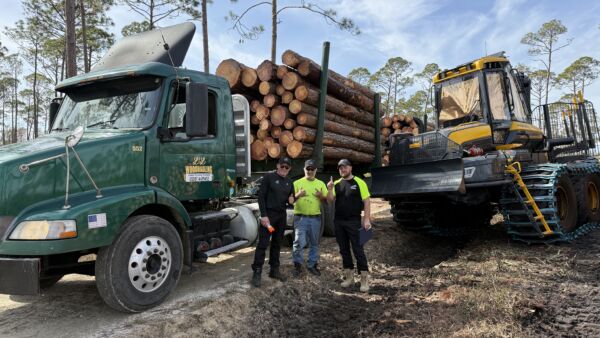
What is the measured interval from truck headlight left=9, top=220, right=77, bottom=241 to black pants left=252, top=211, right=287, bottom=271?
7.47ft

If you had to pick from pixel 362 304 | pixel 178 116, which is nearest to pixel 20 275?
pixel 178 116

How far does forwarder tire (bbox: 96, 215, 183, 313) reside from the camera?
12.8 feet

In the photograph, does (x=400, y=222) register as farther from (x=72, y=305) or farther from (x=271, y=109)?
(x=72, y=305)

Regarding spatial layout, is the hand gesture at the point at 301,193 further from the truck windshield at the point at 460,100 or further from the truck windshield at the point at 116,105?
the truck windshield at the point at 460,100

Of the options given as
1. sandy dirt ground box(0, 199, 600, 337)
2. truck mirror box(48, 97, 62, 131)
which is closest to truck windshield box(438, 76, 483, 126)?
sandy dirt ground box(0, 199, 600, 337)

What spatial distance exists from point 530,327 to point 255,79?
5.33 metres

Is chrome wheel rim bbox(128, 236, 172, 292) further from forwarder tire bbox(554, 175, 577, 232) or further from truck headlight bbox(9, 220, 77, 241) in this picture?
forwarder tire bbox(554, 175, 577, 232)

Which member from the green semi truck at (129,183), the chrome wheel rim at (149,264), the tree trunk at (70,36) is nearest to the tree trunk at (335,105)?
the green semi truck at (129,183)

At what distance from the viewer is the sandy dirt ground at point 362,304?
3902 mm

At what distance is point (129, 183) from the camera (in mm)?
4445

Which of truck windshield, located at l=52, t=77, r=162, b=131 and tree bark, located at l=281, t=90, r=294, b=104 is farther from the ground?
tree bark, located at l=281, t=90, r=294, b=104

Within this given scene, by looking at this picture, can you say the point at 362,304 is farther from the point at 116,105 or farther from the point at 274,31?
the point at 274,31

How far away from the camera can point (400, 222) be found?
8.64 m

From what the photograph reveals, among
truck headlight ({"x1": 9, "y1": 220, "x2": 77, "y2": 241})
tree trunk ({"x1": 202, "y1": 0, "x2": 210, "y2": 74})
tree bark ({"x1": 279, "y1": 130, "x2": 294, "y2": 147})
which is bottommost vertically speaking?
truck headlight ({"x1": 9, "y1": 220, "x2": 77, "y2": 241})
